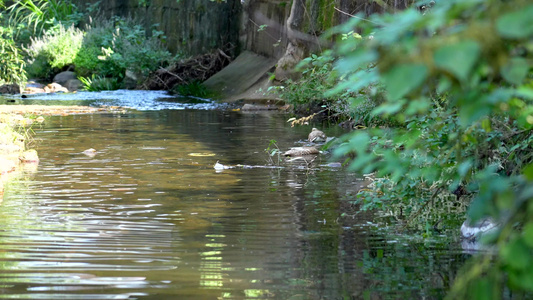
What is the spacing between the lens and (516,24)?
60.8 inches

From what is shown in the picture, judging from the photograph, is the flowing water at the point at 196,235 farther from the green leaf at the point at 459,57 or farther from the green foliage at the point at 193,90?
the green foliage at the point at 193,90

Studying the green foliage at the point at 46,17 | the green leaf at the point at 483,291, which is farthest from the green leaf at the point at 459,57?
the green foliage at the point at 46,17

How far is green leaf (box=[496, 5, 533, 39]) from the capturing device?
60.6 inches

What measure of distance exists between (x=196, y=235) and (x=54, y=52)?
62.1ft

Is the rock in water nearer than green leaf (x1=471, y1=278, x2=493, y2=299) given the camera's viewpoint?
No

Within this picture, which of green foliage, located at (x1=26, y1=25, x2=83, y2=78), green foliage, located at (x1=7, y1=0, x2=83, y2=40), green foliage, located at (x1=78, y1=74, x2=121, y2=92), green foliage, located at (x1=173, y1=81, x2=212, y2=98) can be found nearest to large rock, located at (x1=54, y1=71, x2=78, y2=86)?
green foliage, located at (x1=26, y1=25, x2=83, y2=78)

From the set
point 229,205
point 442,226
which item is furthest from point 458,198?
point 229,205

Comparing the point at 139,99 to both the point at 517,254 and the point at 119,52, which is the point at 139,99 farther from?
the point at 517,254

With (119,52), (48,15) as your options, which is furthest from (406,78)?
(48,15)

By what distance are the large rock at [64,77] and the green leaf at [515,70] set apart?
20.6 metres

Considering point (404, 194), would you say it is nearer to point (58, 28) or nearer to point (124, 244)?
point (124, 244)

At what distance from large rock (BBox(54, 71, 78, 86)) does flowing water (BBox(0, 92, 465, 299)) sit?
13301 millimetres

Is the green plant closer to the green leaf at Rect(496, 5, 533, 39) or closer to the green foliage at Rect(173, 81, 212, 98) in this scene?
the green foliage at Rect(173, 81, 212, 98)

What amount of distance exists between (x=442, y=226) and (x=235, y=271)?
1.70 meters
